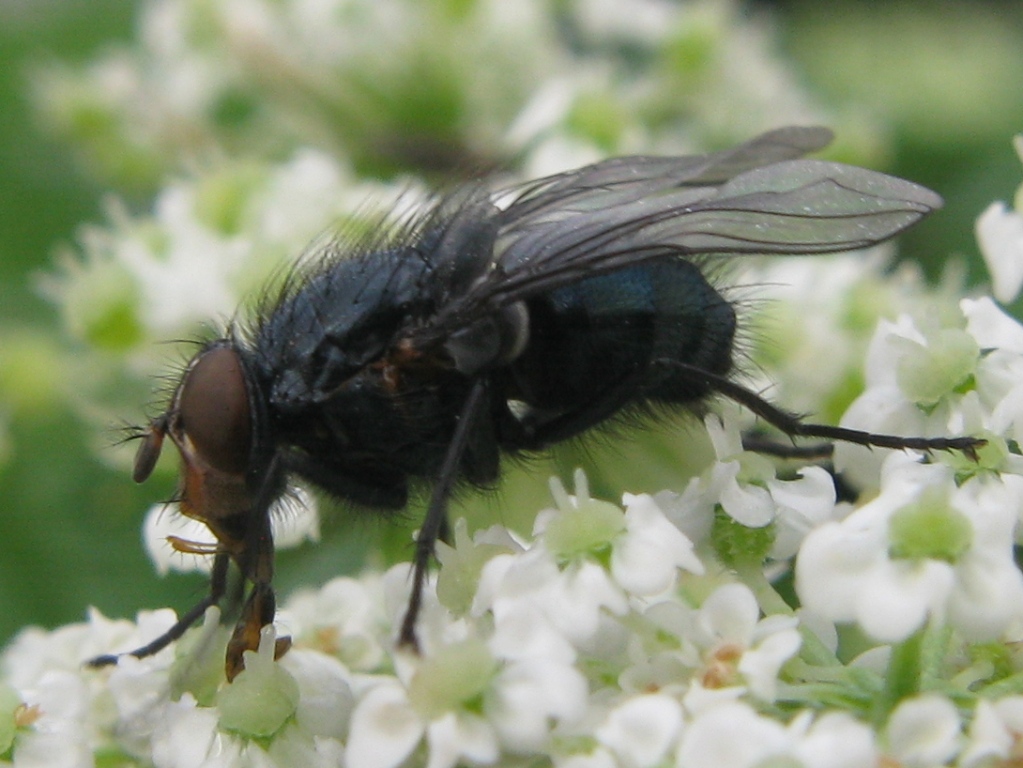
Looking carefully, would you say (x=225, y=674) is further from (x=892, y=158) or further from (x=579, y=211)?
(x=892, y=158)

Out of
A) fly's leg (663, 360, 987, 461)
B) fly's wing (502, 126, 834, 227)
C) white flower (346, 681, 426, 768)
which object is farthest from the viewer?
fly's wing (502, 126, 834, 227)

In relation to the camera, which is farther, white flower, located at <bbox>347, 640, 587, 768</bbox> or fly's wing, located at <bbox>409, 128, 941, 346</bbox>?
fly's wing, located at <bbox>409, 128, 941, 346</bbox>

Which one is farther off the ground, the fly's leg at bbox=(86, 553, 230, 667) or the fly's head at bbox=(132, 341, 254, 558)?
the fly's head at bbox=(132, 341, 254, 558)

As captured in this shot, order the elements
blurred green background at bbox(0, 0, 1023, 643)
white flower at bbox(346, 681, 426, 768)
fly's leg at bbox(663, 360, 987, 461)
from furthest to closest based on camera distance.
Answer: blurred green background at bbox(0, 0, 1023, 643) → fly's leg at bbox(663, 360, 987, 461) → white flower at bbox(346, 681, 426, 768)

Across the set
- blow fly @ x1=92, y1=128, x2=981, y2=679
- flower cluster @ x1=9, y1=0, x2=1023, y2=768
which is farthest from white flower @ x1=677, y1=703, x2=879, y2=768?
blow fly @ x1=92, y1=128, x2=981, y2=679

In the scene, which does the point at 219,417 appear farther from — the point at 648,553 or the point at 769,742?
the point at 769,742

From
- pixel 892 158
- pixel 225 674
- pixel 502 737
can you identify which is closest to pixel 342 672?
pixel 225 674

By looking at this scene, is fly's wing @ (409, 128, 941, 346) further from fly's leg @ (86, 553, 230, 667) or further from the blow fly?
fly's leg @ (86, 553, 230, 667)
